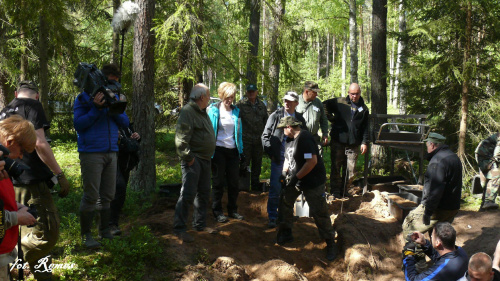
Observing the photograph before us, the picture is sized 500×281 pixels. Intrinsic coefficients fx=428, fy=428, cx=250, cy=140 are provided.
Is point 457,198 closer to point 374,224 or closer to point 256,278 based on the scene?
point 374,224

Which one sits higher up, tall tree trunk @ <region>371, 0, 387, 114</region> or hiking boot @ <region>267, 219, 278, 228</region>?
tall tree trunk @ <region>371, 0, 387, 114</region>

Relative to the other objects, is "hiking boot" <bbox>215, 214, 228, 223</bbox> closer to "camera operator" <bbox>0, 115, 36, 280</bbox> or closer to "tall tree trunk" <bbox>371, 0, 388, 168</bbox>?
"camera operator" <bbox>0, 115, 36, 280</bbox>

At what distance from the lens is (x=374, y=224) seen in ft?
22.4

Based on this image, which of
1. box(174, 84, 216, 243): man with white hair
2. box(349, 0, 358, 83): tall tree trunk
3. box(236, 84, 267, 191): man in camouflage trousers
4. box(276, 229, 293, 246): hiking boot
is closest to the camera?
box(174, 84, 216, 243): man with white hair

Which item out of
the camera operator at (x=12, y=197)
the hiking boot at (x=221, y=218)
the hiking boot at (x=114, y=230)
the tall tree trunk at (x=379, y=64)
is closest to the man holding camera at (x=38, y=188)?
the camera operator at (x=12, y=197)

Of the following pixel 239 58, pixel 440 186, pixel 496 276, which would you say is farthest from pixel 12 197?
pixel 239 58

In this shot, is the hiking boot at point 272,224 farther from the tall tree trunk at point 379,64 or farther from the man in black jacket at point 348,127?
the tall tree trunk at point 379,64

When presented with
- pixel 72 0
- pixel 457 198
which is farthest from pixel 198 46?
pixel 457 198

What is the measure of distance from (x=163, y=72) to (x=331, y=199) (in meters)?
5.57

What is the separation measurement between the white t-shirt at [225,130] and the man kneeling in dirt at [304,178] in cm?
94

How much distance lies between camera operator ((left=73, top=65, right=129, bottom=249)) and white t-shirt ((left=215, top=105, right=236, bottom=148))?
1731 mm

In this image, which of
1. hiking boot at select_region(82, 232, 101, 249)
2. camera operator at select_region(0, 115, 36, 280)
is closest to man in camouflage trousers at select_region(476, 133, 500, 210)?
hiking boot at select_region(82, 232, 101, 249)

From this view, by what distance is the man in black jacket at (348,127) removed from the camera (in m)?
7.98

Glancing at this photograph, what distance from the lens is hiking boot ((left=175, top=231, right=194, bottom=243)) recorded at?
18.0ft
